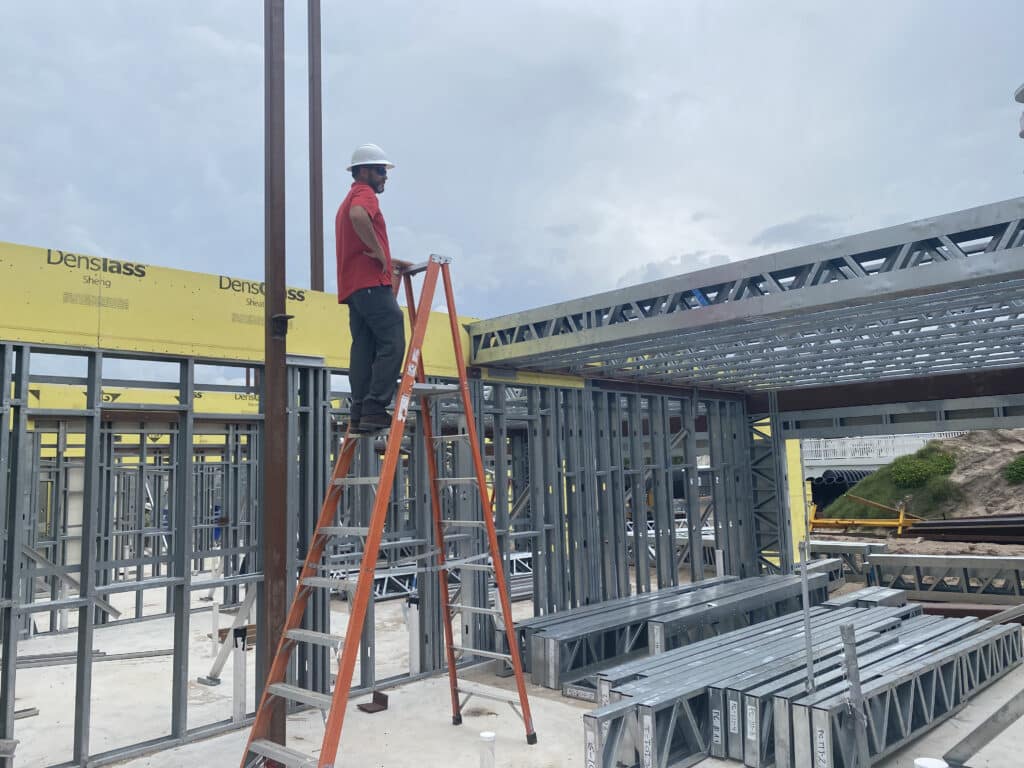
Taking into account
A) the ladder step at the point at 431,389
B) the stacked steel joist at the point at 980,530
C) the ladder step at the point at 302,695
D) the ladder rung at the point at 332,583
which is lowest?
the stacked steel joist at the point at 980,530

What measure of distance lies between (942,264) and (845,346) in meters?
3.66

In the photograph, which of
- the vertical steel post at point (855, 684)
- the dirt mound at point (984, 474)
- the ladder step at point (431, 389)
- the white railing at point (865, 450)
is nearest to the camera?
the vertical steel post at point (855, 684)

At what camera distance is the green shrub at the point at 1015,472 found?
1169 inches

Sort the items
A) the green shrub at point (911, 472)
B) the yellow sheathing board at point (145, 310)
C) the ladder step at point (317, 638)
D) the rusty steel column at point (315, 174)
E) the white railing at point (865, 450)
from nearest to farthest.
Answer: the ladder step at point (317, 638)
the yellow sheathing board at point (145, 310)
the rusty steel column at point (315, 174)
the green shrub at point (911, 472)
the white railing at point (865, 450)

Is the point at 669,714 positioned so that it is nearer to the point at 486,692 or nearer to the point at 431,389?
the point at 486,692

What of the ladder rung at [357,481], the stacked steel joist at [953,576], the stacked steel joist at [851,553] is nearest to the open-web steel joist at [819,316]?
the ladder rung at [357,481]

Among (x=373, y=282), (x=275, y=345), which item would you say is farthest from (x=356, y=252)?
(x=275, y=345)

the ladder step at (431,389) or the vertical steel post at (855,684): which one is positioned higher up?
the ladder step at (431,389)

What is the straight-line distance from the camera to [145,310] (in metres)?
6.84

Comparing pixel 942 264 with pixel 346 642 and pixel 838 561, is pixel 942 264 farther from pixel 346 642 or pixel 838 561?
pixel 838 561

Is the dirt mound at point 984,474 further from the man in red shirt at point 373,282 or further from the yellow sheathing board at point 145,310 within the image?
the man in red shirt at point 373,282

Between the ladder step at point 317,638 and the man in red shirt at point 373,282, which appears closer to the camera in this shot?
the ladder step at point 317,638

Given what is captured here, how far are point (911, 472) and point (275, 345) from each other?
34.0 meters

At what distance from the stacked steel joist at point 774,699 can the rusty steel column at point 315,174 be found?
36.6 ft
